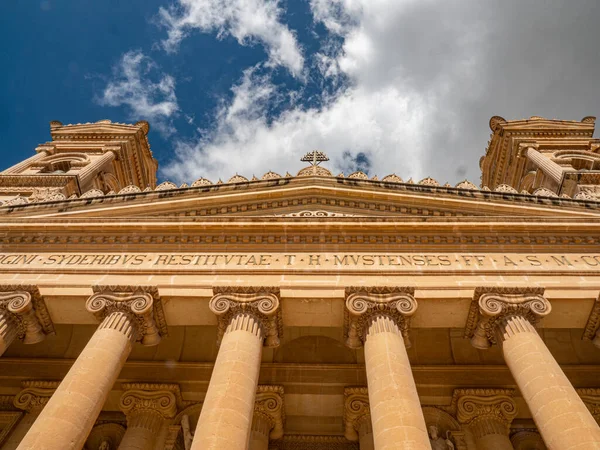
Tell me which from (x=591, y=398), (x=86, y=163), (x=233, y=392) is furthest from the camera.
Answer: (x=86, y=163)

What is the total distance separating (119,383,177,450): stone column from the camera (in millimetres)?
16125

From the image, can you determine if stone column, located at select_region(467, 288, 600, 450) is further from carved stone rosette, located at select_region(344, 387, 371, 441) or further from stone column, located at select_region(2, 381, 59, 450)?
stone column, located at select_region(2, 381, 59, 450)

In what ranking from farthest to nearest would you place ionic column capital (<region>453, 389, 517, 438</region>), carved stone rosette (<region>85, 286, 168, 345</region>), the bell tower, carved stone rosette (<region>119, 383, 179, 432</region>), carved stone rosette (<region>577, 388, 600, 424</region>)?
the bell tower < carved stone rosette (<region>577, 388, 600, 424</region>) < carved stone rosette (<region>119, 383, 179, 432</region>) < ionic column capital (<region>453, 389, 517, 438</region>) < carved stone rosette (<region>85, 286, 168, 345</region>)

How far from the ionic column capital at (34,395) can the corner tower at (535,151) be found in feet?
101

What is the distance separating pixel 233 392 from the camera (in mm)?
12125

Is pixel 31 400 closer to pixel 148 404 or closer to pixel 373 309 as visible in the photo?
pixel 148 404

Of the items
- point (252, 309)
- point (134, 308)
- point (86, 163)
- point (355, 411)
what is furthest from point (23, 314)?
point (86, 163)

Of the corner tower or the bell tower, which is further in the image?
the corner tower

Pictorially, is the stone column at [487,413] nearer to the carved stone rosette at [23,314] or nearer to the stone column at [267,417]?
the stone column at [267,417]

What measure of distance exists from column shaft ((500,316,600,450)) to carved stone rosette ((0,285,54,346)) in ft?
44.0

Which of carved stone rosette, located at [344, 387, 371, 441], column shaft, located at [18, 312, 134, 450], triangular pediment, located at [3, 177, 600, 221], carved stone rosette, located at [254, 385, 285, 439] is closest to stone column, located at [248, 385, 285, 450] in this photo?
carved stone rosette, located at [254, 385, 285, 439]

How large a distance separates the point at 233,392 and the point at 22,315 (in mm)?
7238

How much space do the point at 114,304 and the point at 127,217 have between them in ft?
14.0

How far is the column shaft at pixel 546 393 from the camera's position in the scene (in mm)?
10932
